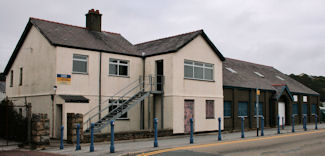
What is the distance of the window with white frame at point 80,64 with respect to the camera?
20.6m

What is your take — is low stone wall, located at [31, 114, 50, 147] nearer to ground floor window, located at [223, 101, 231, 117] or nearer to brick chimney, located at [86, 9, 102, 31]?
brick chimney, located at [86, 9, 102, 31]

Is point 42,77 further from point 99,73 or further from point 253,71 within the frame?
point 253,71

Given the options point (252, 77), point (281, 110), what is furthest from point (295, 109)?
point (252, 77)

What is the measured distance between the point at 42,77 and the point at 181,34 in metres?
9.87

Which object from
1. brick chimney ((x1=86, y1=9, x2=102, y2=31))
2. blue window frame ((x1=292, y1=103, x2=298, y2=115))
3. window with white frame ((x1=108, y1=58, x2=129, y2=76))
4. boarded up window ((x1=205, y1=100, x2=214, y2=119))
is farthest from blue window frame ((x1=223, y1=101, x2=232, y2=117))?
brick chimney ((x1=86, y1=9, x2=102, y2=31))

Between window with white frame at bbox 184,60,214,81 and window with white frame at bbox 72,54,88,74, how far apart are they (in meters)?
6.51

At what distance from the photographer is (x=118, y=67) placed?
22703 mm

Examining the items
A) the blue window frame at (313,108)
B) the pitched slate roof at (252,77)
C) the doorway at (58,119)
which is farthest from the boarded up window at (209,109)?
the blue window frame at (313,108)

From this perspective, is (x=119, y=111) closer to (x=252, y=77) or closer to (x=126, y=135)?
(x=126, y=135)

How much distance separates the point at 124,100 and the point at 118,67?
220cm

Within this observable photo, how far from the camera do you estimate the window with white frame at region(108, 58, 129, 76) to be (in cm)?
2241

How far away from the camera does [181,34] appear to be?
24641 mm

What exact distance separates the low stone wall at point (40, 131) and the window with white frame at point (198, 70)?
10275 millimetres

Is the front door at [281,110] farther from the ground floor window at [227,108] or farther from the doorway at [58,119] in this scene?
the doorway at [58,119]
